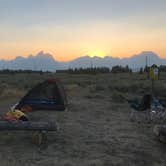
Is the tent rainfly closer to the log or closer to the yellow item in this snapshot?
the yellow item

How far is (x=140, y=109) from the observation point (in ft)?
40.1

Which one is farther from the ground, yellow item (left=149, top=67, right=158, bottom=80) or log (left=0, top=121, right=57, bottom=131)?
yellow item (left=149, top=67, right=158, bottom=80)

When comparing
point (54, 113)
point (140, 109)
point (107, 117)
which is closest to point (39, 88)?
point (54, 113)

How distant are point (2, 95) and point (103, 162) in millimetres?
13204

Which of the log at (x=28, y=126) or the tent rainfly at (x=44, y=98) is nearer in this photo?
the log at (x=28, y=126)

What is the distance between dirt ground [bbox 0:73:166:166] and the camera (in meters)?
7.53

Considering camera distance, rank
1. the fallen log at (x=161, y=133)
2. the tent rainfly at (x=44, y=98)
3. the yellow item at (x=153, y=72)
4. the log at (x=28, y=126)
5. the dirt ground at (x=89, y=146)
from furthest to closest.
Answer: the yellow item at (x=153, y=72) → the tent rainfly at (x=44, y=98) → the fallen log at (x=161, y=133) → the log at (x=28, y=126) → the dirt ground at (x=89, y=146)

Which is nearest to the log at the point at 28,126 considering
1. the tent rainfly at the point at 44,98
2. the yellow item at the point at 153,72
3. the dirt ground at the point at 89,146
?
the dirt ground at the point at 89,146

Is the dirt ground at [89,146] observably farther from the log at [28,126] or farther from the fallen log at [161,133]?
the log at [28,126]

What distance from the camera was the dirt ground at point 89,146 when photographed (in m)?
7.53

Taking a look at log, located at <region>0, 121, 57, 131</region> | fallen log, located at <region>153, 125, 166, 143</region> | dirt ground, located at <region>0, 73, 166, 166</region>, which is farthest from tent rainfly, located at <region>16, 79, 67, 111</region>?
fallen log, located at <region>153, 125, 166, 143</region>

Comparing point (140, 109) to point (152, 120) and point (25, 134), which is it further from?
point (25, 134)

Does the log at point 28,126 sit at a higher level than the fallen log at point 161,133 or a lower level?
higher

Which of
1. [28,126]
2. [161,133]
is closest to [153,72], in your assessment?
[161,133]
